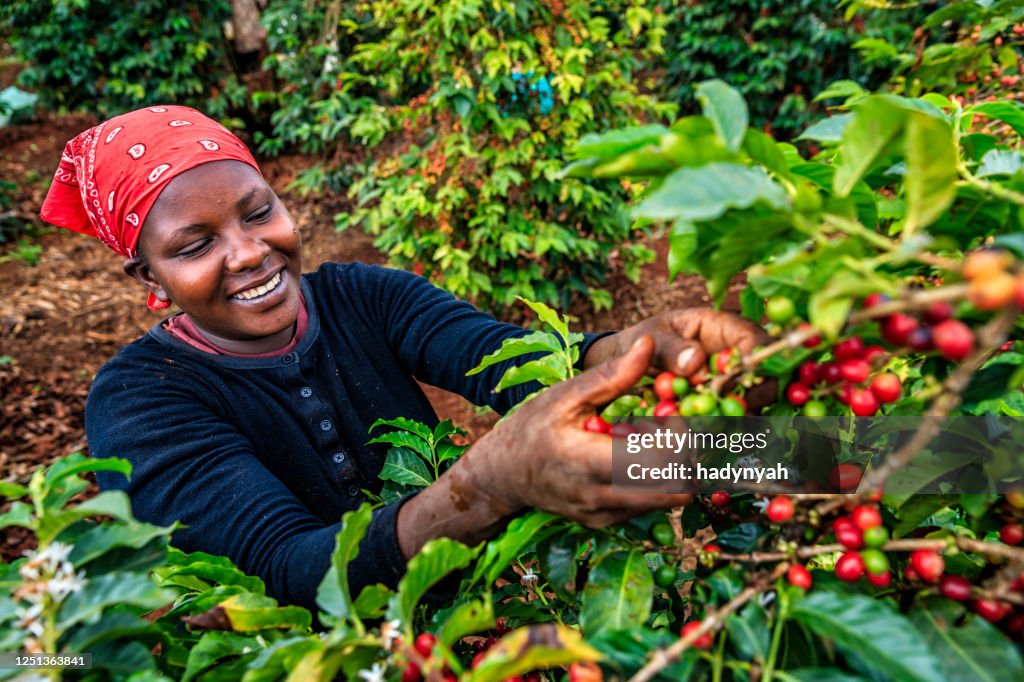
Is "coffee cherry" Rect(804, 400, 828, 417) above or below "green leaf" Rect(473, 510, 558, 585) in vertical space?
above

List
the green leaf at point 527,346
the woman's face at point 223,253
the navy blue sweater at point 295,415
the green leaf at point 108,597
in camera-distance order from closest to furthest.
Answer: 1. the green leaf at point 108,597
2. the green leaf at point 527,346
3. the navy blue sweater at point 295,415
4. the woman's face at point 223,253

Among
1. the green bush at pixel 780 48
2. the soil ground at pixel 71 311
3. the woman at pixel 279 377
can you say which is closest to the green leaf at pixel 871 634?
the woman at pixel 279 377

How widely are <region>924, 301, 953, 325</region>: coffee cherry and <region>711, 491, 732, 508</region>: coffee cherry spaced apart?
1.48 ft

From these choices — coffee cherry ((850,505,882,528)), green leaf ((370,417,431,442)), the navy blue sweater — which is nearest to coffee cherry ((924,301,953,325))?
coffee cherry ((850,505,882,528))

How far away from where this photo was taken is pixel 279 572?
1.37 m

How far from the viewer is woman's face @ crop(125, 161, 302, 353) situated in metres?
1.68

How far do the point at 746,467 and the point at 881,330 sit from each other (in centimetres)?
32

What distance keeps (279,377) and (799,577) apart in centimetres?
152

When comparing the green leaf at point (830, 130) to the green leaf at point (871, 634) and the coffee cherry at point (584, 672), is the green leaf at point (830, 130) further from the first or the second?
the coffee cherry at point (584, 672)

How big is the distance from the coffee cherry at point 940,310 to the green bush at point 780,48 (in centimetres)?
707

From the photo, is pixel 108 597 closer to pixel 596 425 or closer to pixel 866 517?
pixel 596 425

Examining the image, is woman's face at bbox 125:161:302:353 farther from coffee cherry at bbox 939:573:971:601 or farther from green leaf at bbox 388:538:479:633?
coffee cherry at bbox 939:573:971:601

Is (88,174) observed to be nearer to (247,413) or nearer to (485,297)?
(247,413)

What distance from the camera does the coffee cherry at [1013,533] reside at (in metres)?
0.86
